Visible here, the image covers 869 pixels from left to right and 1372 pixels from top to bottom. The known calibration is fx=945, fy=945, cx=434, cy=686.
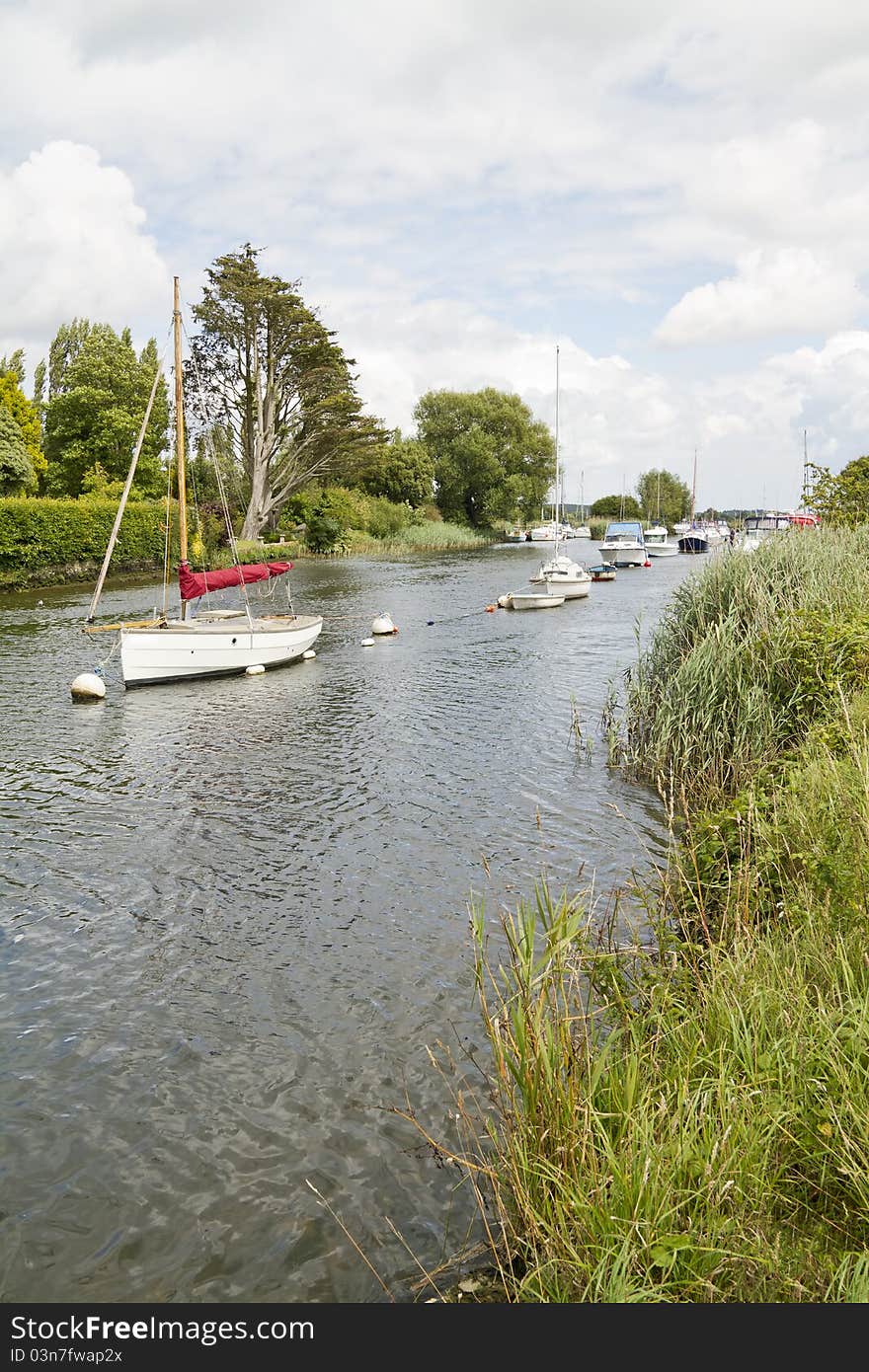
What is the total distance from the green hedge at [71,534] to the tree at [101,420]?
13372 millimetres

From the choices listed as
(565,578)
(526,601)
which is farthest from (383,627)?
(565,578)

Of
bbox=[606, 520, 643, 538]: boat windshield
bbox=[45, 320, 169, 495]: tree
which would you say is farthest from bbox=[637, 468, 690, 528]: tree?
bbox=[45, 320, 169, 495]: tree

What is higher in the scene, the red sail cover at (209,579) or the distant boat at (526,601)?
the red sail cover at (209,579)

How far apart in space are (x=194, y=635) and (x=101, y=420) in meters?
44.5

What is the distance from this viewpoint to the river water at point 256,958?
4477mm

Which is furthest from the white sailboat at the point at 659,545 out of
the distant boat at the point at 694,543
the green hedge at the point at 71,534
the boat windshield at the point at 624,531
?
the green hedge at the point at 71,534

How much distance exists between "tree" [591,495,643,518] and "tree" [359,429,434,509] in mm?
58515

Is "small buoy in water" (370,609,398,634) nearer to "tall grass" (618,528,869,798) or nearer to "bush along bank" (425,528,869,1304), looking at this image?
"tall grass" (618,528,869,798)

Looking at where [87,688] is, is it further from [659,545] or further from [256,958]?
[659,545]

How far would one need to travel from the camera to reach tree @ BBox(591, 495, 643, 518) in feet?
447

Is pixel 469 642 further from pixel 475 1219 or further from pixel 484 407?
pixel 484 407

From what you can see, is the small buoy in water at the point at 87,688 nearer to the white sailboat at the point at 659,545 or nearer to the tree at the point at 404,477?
the white sailboat at the point at 659,545

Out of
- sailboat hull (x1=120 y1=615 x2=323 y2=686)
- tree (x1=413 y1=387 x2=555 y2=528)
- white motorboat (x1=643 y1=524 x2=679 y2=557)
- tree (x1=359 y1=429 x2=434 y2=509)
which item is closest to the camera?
Answer: sailboat hull (x1=120 y1=615 x2=323 y2=686)

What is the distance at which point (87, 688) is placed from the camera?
696 inches
